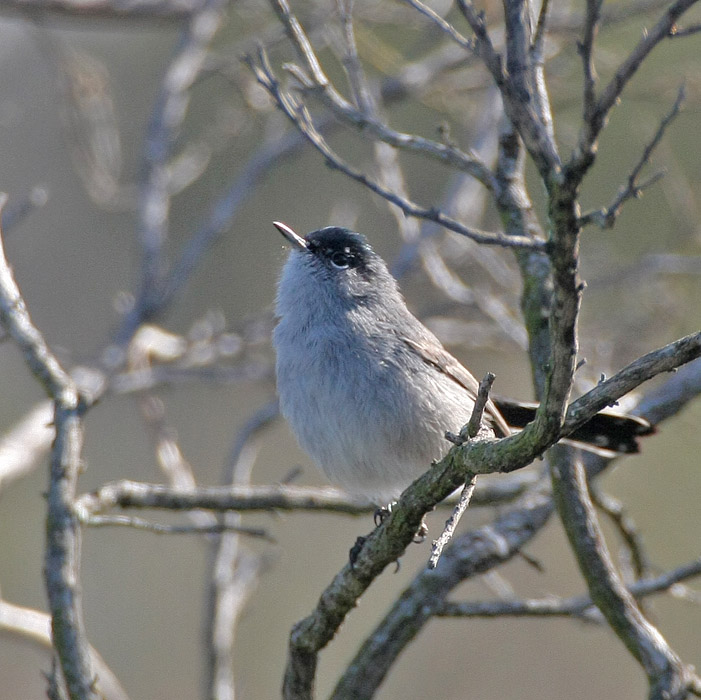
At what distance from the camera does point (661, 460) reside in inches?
243

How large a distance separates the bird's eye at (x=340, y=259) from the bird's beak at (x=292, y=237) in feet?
0.47

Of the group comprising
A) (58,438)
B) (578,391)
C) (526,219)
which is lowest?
(58,438)

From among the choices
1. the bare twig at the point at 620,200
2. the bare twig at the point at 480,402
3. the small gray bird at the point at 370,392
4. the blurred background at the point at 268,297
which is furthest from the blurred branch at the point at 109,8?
the bare twig at the point at 620,200

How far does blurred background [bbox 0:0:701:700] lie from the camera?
5172 mm

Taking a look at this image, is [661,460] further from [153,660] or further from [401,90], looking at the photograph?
[153,660]

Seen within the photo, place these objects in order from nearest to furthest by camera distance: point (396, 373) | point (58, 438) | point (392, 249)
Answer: point (58, 438) → point (396, 373) → point (392, 249)

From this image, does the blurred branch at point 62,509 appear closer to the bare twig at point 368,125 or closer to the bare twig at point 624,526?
the bare twig at point 368,125

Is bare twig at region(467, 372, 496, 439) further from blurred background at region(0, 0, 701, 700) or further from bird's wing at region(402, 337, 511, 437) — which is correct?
blurred background at region(0, 0, 701, 700)

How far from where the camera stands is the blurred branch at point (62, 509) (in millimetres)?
2527

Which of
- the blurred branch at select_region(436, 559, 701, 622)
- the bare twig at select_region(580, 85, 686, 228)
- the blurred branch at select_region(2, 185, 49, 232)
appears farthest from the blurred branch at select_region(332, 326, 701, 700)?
the blurred branch at select_region(2, 185, 49, 232)

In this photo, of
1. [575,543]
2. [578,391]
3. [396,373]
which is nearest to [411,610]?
[575,543]

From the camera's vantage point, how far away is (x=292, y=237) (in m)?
3.82

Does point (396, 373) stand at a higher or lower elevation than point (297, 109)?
lower

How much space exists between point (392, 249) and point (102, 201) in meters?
3.13
